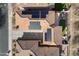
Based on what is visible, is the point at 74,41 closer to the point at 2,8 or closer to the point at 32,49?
the point at 32,49

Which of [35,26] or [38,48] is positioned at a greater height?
→ [35,26]

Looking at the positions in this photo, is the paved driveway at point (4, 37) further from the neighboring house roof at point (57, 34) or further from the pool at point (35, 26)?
the neighboring house roof at point (57, 34)

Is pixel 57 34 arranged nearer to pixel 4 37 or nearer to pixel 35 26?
pixel 35 26

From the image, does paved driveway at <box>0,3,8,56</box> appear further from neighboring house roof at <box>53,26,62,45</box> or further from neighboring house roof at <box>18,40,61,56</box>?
neighboring house roof at <box>53,26,62,45</box>

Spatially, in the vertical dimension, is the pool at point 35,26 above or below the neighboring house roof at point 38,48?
above

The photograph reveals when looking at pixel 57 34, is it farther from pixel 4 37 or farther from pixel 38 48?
pixel 4 37

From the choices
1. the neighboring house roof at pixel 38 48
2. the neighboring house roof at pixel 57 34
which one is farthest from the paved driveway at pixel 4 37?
the neighboring house roof at pixel 57 34

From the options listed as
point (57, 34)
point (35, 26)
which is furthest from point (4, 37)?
point (57, 34)

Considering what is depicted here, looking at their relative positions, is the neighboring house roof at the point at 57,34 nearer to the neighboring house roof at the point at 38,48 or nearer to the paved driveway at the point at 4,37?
the neighboring house roof at the point at 38,48

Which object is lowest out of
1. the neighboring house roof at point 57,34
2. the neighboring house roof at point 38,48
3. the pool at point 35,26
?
the neighboring house roof at point 38,48

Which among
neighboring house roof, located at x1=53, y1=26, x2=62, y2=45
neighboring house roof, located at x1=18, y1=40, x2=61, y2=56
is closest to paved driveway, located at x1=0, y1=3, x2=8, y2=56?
neighboring house roof, located at x1=18, y1=40, x2=61, y2=56
